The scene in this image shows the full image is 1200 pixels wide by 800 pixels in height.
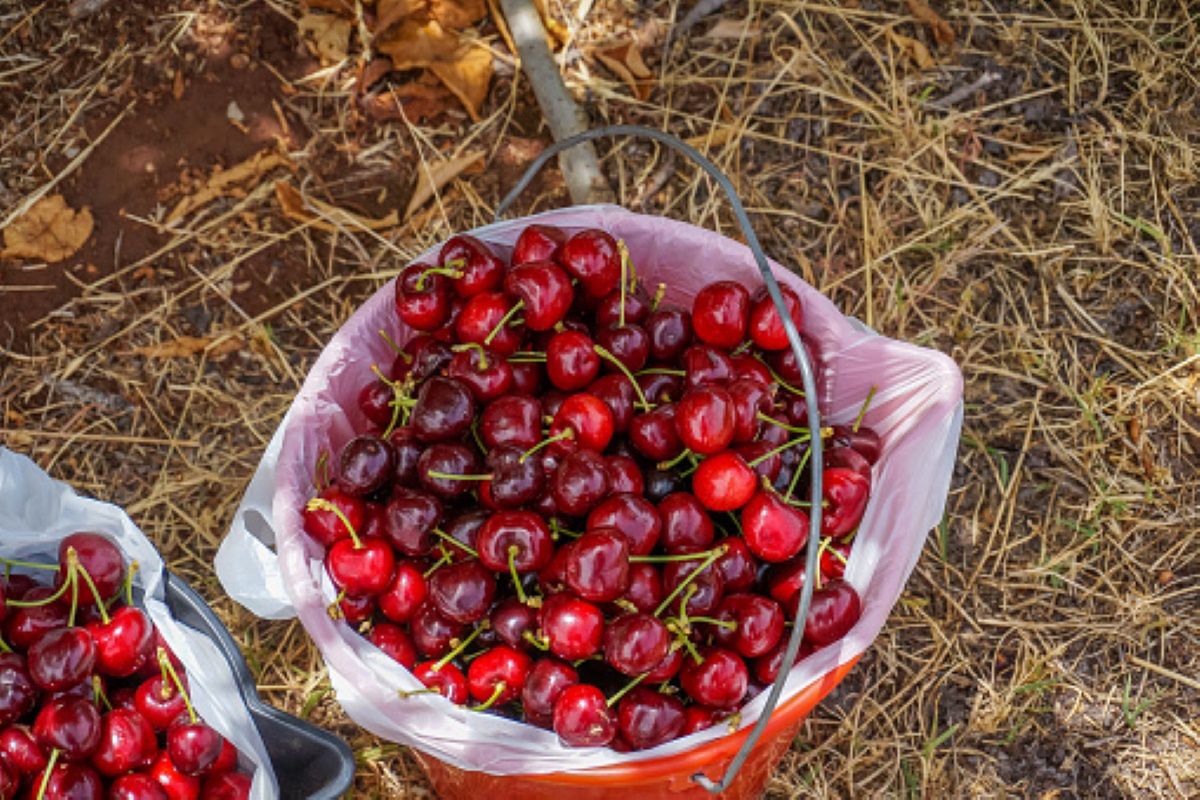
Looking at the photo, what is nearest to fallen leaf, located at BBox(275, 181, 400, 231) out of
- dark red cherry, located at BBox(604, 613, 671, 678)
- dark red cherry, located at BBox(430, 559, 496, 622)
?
dark red cherry, located at BBox(430, 559, 496, 622)

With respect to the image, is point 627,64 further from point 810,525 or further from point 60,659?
point 60,659

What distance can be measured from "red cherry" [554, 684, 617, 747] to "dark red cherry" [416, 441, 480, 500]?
1.31 feet

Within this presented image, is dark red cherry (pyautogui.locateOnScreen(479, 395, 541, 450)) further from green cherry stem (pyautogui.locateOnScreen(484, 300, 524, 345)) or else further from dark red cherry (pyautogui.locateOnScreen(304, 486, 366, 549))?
dark red cherry (pyautogui.locateOnScreen(304, 486, 366, 549))

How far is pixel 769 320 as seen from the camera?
7.00ft

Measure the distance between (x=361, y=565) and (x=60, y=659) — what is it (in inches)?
Result: 18.8

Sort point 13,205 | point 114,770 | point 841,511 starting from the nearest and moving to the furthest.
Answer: point 114,770, point 841,511, point 13,205

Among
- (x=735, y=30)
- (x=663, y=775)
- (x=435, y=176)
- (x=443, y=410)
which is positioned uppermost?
(x=443, y=410)

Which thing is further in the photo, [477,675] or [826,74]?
[826,74]

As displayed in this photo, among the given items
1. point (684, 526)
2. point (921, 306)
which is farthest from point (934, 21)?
point (684, 526)

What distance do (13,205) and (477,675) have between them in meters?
1.94

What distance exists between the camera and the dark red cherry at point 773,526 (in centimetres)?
194

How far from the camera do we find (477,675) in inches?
75.4

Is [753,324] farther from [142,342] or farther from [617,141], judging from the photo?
[142,342]

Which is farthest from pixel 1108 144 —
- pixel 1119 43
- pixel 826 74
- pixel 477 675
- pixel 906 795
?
pixel 477 675
